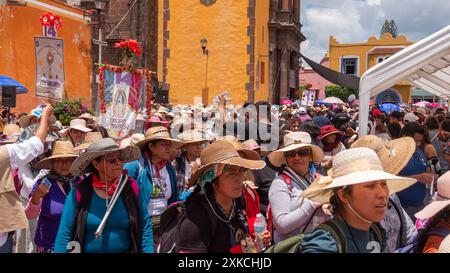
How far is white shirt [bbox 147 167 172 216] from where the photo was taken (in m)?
5.53

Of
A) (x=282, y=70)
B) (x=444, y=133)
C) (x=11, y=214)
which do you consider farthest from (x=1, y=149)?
(x=282, y=70)

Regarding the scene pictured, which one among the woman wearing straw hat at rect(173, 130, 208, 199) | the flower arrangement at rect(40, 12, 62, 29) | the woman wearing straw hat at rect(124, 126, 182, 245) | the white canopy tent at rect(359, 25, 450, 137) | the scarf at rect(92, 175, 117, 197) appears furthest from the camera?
the flower arrangement at rect(40, 12, 62, 29)

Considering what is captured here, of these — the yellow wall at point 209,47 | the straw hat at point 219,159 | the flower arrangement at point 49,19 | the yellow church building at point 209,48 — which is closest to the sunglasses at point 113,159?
the straw hat at point 219,159

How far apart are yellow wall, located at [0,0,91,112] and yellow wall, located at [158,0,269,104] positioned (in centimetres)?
486

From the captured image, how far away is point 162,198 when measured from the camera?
221 inches

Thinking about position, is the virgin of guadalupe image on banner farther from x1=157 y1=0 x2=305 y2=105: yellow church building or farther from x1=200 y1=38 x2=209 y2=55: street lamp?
x1=200 y1=38 x2=209 y2=55: street lamp

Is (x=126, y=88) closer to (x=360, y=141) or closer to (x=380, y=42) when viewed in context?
(x=360, y=141)

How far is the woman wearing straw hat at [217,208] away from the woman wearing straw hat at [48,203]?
1.67 m

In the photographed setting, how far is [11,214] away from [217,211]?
161cm

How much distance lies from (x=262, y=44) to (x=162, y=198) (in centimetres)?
2140

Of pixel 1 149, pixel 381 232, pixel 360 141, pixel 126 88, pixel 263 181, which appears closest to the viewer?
pixel 381 232

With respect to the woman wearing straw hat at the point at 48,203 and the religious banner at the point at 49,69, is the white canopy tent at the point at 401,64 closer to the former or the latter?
the religious banner at the point at 49,69

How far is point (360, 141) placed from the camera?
4969mm

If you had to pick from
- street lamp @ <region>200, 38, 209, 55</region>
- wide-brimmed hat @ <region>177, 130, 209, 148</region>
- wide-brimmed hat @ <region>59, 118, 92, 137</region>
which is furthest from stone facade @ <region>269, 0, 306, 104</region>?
wide-brimmed hat @ <region>177, 130, 209, 148</region>
